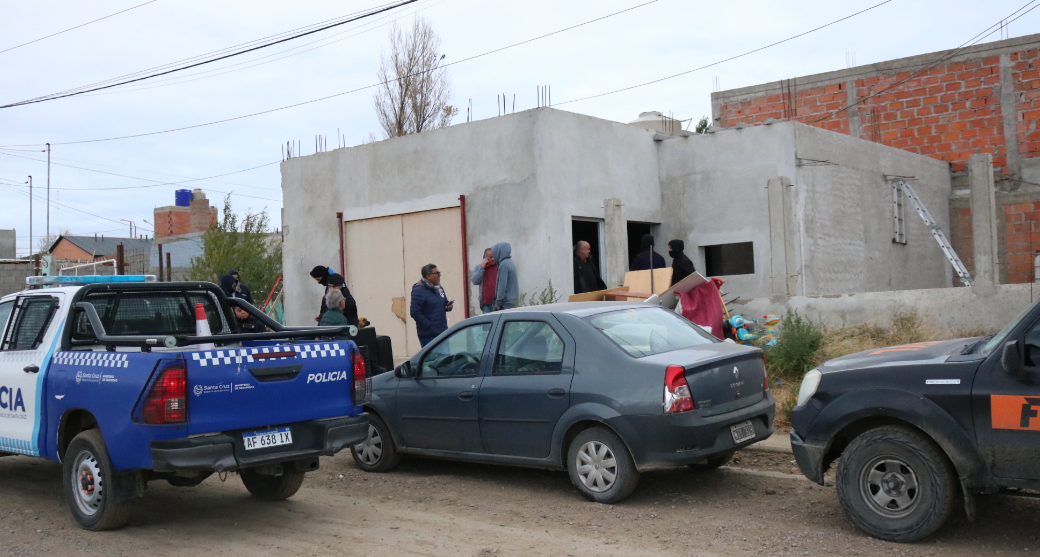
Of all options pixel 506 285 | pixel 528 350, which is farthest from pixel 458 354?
pixel 506 285

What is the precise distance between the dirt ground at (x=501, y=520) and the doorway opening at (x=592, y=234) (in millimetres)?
6632

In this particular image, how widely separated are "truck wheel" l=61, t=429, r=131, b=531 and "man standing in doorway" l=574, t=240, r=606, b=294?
781cm

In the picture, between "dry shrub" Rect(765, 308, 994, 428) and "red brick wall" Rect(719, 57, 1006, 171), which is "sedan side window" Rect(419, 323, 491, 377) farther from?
"red brick wall" Rect(719, 57, 1006, 171)

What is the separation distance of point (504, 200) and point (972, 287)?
21.8 ft

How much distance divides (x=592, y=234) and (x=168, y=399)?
1084cm

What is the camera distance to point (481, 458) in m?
7.41

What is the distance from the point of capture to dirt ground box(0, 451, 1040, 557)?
5.62 m

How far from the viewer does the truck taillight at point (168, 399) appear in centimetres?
566

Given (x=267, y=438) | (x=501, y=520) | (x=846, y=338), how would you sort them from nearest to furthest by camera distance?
1. (x=267, y=438)
2. (x=501, y=520)
3. (x=846, y=338)

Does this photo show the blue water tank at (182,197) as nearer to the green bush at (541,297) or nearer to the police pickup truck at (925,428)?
the green bush at (541,297)

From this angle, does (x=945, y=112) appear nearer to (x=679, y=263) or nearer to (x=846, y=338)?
(x=846, y=338)

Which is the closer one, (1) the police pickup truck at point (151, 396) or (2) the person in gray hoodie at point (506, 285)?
(1) the police pickup truck at point (151, 396)

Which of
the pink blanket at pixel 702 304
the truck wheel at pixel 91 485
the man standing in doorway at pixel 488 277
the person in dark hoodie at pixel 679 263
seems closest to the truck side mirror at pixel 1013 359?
the truck wheel at pixel 91 485

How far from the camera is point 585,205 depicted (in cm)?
1405
